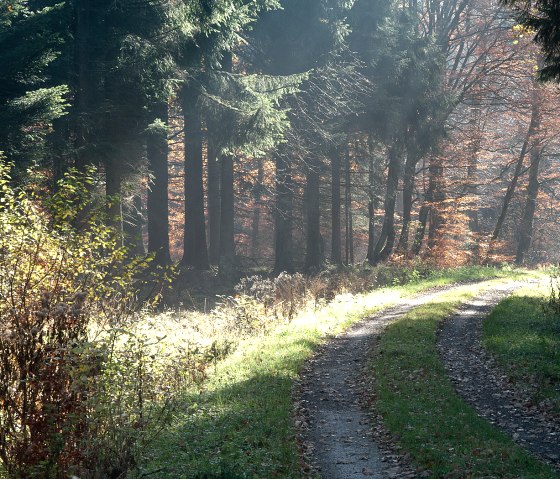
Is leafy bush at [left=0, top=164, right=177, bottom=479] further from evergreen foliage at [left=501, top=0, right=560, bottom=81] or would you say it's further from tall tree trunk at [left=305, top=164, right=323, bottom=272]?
tall tree trunk at [left=305, top=164, right=323, bottom=272]

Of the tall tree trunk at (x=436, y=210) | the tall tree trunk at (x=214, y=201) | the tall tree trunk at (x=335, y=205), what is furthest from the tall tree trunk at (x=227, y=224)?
the tall tree trunk at (x=436, y=210)

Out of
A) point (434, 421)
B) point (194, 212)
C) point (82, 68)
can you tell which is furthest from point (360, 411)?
point (194, 212)

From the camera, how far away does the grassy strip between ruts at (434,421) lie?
784cm

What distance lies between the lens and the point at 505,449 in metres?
8.38

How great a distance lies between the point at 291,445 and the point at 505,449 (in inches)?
112

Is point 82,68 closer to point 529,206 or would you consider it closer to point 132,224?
point 132,224

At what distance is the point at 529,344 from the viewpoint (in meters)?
13.7

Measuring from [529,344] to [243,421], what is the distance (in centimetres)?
711

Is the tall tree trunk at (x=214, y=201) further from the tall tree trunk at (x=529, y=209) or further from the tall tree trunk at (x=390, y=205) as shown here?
the tall tree trunk at (x=529, y=209)

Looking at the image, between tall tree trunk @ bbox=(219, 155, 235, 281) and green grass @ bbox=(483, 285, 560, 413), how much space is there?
1379cm

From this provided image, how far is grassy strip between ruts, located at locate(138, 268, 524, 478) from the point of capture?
7.98m

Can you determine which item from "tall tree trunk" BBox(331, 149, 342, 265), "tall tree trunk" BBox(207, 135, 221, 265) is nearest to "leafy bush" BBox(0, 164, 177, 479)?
"tall tree trunk" BBox(207, 135, 221, 265)

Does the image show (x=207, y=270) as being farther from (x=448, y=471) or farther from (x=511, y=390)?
(x=448, y=471)

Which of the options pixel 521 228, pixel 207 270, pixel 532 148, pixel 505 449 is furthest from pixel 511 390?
pixel 521 228
